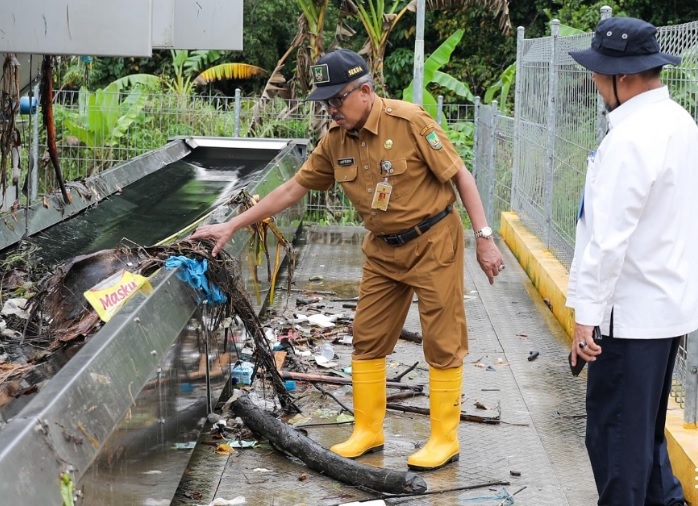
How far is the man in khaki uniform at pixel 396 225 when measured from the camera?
16.8ft

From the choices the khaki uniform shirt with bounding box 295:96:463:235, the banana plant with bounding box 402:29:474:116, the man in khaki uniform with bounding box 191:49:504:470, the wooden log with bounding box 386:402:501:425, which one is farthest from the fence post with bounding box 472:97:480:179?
the khaki uniform shirt with bounding box 295:96:463:235

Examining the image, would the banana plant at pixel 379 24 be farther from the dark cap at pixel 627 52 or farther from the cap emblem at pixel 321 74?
the dark cap at pixel 627 52

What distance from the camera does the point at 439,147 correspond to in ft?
16.8

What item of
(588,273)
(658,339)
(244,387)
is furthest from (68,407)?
(244,387)

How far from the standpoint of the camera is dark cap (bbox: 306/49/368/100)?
4973mm

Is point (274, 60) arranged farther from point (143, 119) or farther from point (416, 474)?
point (416, 474)

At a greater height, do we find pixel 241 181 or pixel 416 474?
pixel 241 181

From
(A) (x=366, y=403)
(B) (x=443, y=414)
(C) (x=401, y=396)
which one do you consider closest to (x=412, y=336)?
(C) (x=401, y=396)

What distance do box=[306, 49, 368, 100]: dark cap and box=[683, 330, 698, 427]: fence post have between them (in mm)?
1989

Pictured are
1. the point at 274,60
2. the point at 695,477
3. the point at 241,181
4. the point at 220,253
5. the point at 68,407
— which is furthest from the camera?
the point at 274,60

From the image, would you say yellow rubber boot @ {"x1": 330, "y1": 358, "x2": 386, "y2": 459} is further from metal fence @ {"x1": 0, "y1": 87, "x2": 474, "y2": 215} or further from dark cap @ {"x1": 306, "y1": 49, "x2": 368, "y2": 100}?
metal fence @ {"x1": 0, "y1": 87, "x2": 474, "y2": 215}

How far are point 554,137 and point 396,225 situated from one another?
4725 mm

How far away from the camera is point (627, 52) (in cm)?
387

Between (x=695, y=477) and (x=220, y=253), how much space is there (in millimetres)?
2476
